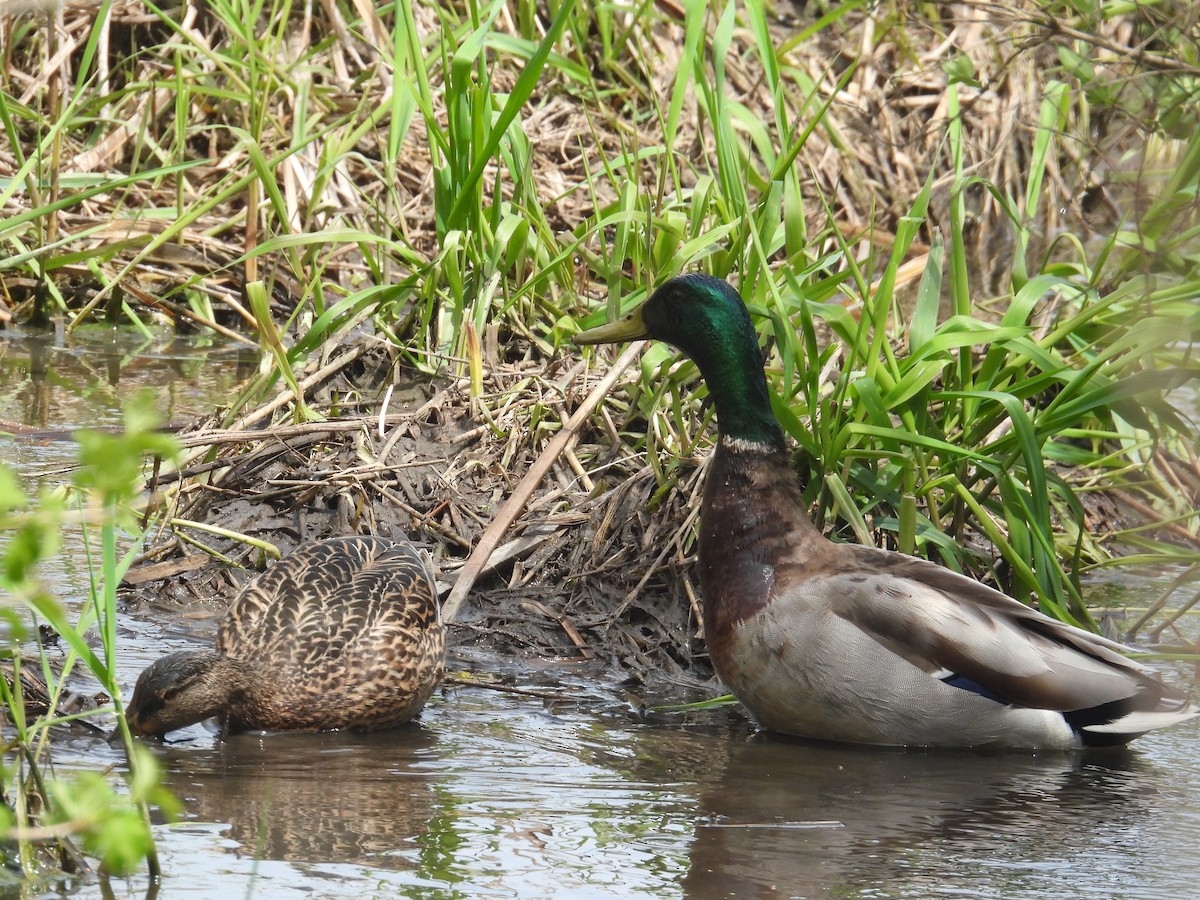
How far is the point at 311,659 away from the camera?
469cm

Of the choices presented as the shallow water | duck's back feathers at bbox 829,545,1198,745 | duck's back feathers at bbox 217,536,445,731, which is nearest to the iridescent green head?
duck's back feathers at bbox 829,545,1198,745

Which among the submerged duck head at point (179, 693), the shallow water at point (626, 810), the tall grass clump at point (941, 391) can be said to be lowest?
the shallow water at point (626, 810)

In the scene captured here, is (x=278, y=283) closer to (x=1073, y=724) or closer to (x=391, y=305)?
(x=391, y=305)

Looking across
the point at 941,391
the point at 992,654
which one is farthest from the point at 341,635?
the point at 941,391

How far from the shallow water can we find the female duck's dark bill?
1.02 meters

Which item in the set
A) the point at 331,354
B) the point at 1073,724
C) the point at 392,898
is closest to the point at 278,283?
the point at 331,354

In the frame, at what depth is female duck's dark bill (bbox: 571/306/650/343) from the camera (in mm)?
5164

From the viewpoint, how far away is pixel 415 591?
16.1ft

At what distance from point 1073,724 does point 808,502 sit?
113 cm

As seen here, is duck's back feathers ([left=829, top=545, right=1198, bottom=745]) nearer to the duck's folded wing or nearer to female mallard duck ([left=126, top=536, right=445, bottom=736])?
the duck's folded wing

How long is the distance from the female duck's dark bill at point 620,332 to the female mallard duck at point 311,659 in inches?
34.8

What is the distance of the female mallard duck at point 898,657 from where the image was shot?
451 cm

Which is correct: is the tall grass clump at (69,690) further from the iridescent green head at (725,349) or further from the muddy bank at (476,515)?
the iridescent green head at (725,349)

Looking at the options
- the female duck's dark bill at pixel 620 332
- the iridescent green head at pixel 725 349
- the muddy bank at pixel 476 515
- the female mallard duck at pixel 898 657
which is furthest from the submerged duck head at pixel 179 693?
the iridescent green head at pixel 725 349
